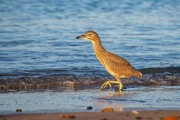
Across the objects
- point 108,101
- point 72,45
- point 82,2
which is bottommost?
point 108,101

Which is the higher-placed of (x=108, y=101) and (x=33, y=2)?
(x=33, y=2)

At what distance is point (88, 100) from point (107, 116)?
78.7 inches

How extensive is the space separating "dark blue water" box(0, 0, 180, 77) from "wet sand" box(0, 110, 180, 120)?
4.82m

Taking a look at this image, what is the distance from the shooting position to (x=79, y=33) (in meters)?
21.5

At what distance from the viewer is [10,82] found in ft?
45.0

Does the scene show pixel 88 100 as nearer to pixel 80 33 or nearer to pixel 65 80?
pixel 65 80

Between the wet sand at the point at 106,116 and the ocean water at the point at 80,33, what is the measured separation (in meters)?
4.64

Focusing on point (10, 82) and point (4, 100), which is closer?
point (4, 100)

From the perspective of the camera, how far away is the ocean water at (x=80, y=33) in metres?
15.8

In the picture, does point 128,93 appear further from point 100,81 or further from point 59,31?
point 59,31

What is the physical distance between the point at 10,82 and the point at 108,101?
2978mm

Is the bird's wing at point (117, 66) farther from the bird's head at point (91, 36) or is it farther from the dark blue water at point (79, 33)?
the dark blue water at point (79, 33)

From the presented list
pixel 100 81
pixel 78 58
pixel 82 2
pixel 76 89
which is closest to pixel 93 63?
pixel 78 58

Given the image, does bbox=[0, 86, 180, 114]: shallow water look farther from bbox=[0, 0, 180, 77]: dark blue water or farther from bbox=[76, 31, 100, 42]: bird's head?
bbox=[0, 0, 180, 77]: dark blue water
